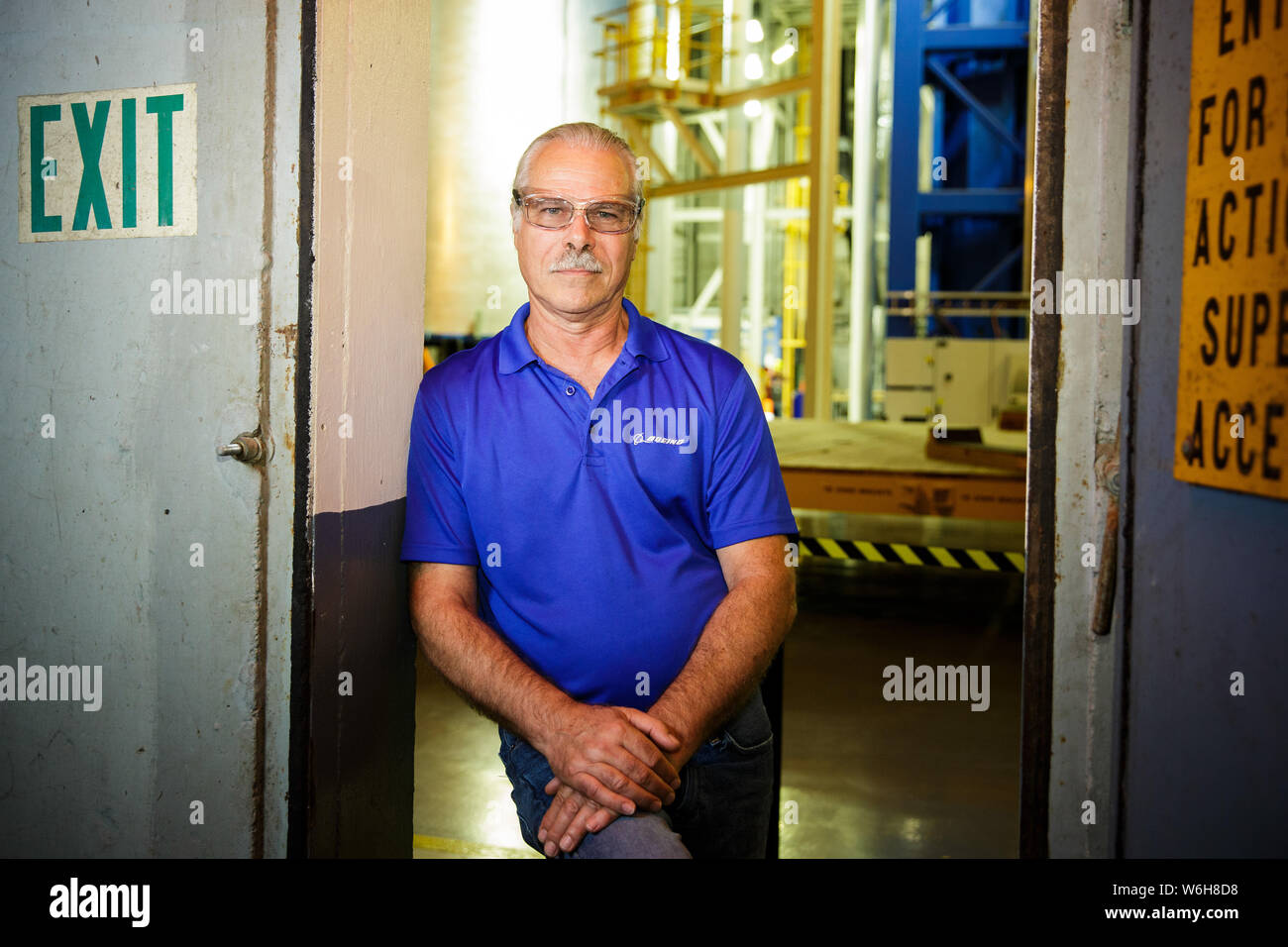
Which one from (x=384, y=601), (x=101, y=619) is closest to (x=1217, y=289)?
(x=384, y=601)

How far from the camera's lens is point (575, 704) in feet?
5.40

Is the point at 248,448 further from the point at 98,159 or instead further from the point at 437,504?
the point at 98,159

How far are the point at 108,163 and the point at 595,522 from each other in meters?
1.06

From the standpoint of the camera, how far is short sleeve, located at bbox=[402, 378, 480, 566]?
1.81 meters

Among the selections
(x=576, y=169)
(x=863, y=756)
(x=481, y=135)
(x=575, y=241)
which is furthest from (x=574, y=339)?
(x=481, y=135)

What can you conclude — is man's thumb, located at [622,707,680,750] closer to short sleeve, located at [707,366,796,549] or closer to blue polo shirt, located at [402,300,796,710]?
blue polo shirt, located at [402,300,796,710]

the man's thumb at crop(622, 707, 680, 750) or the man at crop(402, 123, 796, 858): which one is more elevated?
the man at crop(402, 123, 796, 858)

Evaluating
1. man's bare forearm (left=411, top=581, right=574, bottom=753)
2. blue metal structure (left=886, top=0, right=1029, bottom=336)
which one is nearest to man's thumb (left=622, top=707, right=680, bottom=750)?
man's bare forearm (left=411, top=581, right=574, bottom=753)

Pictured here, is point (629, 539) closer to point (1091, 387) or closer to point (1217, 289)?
point (1091, 387)

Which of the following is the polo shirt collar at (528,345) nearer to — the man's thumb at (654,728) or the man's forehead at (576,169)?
the man's forehead at (576,169)

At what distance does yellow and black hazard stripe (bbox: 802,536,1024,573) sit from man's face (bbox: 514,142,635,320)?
2918mm

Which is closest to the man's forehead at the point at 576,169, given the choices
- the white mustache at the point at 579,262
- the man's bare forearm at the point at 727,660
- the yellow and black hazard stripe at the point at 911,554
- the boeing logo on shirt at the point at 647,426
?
the white mustache at the point at 579,262

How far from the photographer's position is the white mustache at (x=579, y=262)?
1.80 meters

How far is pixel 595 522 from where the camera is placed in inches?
69.2
